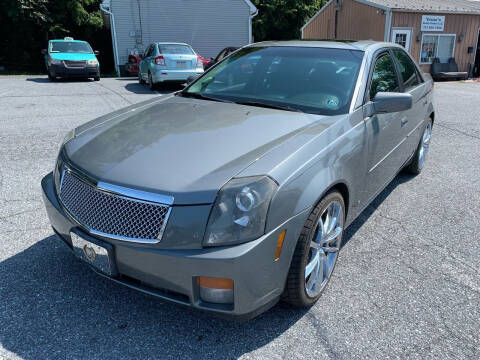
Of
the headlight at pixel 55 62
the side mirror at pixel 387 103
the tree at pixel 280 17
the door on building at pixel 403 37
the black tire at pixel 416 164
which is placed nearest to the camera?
the side mirror at pixel 387 103

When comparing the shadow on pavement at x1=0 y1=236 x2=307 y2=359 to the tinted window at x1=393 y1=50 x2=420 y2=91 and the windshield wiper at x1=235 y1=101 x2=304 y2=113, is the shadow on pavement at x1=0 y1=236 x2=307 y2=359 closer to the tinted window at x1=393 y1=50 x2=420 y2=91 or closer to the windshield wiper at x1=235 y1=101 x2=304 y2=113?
the windshield wiper at x1=235 y1=101 x2=304 y2=113

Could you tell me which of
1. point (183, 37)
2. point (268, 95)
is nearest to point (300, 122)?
point (268, 95)

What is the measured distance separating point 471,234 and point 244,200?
260 cm

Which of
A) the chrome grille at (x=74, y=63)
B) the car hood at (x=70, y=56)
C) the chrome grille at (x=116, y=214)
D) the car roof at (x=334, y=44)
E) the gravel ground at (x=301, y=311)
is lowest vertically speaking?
the gravel ground at (x=301, y=311)

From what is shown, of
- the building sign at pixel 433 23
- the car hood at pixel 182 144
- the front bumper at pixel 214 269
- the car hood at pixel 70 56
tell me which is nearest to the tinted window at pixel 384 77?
the car hood at pixel 182 144

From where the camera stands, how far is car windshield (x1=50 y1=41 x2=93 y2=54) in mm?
15988

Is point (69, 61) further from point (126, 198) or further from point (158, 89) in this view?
point (126, 198)

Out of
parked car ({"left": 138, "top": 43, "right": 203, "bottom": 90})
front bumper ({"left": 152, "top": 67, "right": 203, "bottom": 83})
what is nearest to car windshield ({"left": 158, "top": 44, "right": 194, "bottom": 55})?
parked car ({"left": 138, "top": 43, "right": 203, "bottom": 90})

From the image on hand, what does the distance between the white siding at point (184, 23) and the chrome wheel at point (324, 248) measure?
23.4m

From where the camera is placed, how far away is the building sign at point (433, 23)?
20.3 meters

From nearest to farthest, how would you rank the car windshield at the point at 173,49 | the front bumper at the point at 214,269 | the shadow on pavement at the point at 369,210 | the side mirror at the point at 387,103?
the front bumper at the point at 214,269
the side mirror at the point at 387,103
the shadow on pavement at the point at 369,210
the car windshield at the point at 173,49

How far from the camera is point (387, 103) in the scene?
305 cm

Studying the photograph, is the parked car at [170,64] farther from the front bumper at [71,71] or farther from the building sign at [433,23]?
the building sign at [433,23]

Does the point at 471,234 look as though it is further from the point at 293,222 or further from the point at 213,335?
the point at 213,335
